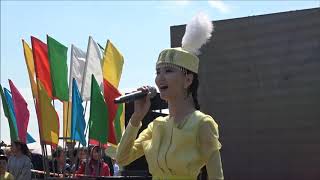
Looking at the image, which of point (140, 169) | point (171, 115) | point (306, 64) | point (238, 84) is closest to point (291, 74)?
point (306, 64)

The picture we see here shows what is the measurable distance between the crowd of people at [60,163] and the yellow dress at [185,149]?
377 centimetres

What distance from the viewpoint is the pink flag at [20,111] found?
29.9ft

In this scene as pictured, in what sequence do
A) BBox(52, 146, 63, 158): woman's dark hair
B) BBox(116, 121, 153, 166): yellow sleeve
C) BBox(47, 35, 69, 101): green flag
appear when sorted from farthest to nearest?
BBox(52, 146, 63, 158): woman's dark hair < BBox(47, 35, 69, 101): green flag < BBox(116, 121, 153, 166): yellow sleeve

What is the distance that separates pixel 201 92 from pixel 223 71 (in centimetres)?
45

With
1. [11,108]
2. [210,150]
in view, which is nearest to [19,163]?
[11,108]

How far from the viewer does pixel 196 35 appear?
3.13m

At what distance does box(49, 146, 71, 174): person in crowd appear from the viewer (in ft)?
27.8

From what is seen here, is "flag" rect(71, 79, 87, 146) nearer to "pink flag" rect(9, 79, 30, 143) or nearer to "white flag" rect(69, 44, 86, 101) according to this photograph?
"white flag" rect(69, 44, 86, 101)

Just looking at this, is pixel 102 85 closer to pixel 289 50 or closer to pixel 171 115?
pixel 289 50

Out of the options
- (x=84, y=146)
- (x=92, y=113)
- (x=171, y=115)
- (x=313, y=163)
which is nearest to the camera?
(x=171, y=115)

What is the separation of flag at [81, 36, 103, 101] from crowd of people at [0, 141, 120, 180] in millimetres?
913

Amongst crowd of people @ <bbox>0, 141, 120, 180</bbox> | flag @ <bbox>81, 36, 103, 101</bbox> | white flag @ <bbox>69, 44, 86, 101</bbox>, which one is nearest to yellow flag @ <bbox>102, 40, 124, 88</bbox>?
flag @ <bbox>81, 36, 103, 101</bbox>

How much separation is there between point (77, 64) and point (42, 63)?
73 centimetres

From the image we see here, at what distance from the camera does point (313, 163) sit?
763cm
